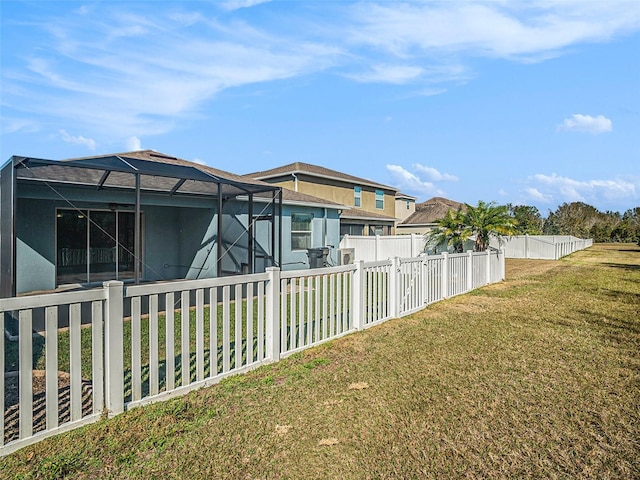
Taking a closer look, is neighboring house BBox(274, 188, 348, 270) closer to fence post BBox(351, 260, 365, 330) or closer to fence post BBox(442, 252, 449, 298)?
fence post BBox(442, 252, 449, 298)

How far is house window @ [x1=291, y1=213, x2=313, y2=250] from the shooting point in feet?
48.4

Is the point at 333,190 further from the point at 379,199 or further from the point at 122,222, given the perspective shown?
the point at 122,222

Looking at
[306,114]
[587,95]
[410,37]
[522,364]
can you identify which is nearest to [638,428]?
[522,364]

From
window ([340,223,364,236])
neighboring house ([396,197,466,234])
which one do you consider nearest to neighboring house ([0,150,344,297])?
window ([340,223,364,236])

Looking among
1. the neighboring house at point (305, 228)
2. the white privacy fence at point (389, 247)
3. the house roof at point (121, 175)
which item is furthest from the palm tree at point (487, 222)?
the house roof at point (121, 175)

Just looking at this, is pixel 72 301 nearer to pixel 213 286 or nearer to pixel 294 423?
pixel 213 286

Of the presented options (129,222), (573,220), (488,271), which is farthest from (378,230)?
(573,220)

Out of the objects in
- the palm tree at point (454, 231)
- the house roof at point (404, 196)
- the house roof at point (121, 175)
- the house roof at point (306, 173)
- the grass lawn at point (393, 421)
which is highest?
the house roof at point (306, 173)

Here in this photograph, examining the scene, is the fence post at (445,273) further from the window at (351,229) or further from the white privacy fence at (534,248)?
the white privacy fence at (534,248)

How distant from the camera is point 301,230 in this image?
15.1 metres

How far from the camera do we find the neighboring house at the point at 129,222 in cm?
820

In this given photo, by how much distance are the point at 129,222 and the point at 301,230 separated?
5950mm

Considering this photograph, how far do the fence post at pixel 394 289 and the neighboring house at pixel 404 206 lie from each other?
79.0ft

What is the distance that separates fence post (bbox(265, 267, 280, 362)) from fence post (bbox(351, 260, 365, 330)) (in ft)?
5.79
